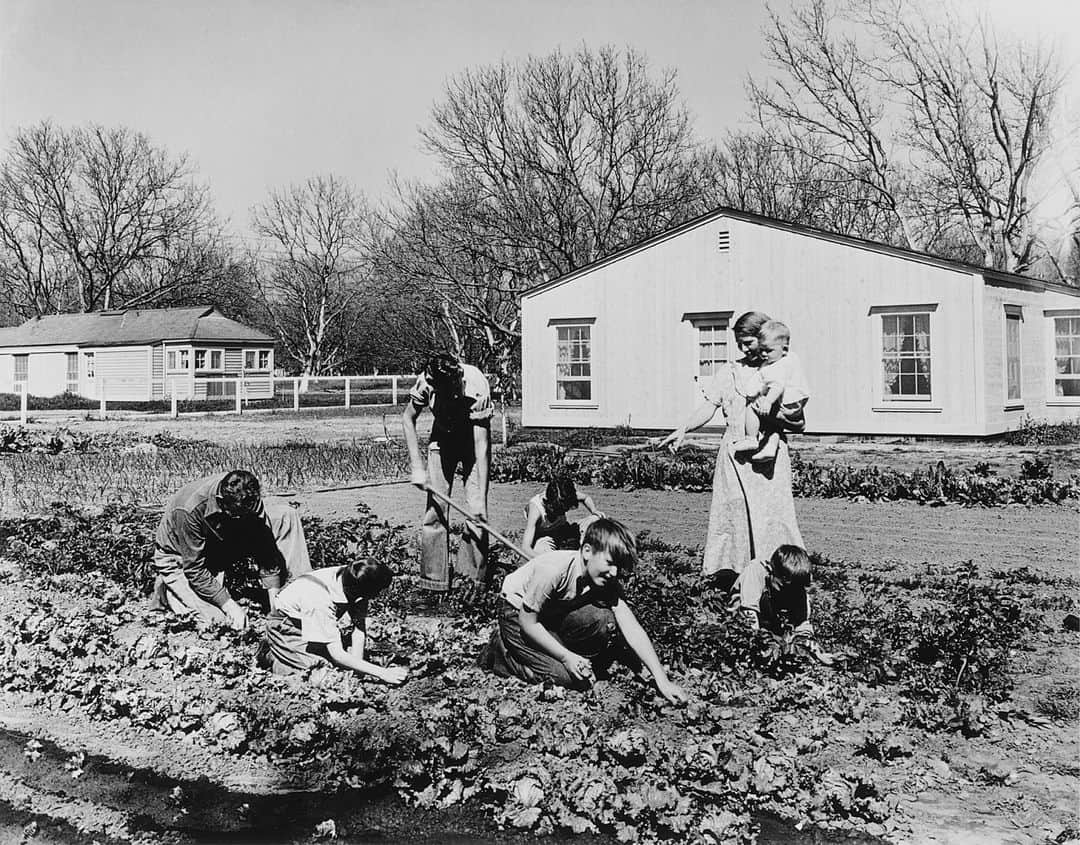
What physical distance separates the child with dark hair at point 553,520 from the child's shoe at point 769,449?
857 millimetres

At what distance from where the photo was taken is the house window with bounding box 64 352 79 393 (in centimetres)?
3656

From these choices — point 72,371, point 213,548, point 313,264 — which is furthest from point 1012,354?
point 72,371

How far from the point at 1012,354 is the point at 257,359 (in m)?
28.6

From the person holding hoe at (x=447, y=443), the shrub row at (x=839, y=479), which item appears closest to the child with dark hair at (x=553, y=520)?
the person holding hoe at (x=447, y=443)

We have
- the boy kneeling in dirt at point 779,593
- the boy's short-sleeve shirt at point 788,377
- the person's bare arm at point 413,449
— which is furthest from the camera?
the person's bare arm at point 413,449

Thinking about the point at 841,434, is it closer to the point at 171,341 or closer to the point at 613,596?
the point at 613,596

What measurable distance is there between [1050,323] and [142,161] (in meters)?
13.9

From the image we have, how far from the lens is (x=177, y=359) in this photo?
34.4 meters

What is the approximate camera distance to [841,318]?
1553 centimetres

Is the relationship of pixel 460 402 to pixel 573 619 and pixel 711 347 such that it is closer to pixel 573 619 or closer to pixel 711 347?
pixel 573 619

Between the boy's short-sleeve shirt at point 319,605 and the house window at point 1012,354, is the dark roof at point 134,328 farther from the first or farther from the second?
the boy's short-sleeve shirt at point 319,605

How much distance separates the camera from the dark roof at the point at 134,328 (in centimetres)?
3403

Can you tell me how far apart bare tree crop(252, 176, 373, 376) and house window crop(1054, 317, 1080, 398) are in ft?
48.2

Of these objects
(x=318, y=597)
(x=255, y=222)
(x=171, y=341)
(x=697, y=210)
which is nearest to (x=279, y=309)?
(x=171, y=341)
